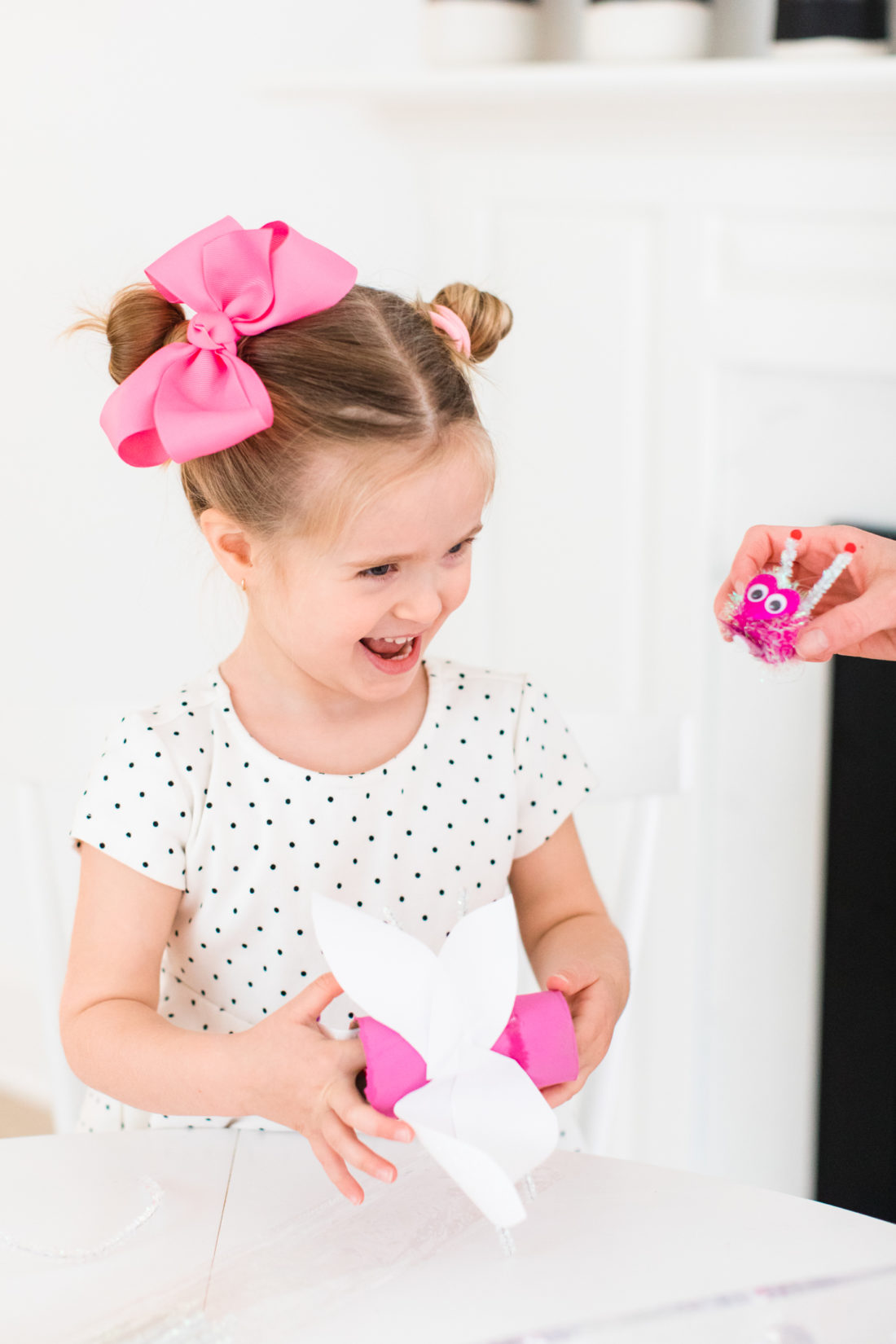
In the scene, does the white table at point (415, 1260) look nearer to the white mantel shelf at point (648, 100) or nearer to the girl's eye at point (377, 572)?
the girl's eye at point (377, 572)

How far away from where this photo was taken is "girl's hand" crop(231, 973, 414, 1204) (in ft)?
2.06

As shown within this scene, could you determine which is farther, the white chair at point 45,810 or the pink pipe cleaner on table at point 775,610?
the white chair at point 45,810

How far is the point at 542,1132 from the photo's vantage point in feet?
1.93

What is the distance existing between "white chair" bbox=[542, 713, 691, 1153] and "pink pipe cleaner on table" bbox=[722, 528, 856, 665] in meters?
0.27

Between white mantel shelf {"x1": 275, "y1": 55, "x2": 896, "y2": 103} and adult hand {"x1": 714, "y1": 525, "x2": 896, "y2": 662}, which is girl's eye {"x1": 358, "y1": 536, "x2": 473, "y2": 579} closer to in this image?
adult hand {"x1": 714, "y1": 525, "x2": 896, "y2": 662}

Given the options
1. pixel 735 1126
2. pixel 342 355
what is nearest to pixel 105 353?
pixel 342 355

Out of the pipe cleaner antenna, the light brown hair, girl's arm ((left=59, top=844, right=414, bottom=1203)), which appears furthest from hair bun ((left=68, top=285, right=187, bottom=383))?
the pipe cleaner antenna

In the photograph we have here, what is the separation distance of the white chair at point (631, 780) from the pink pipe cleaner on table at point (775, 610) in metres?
0.27

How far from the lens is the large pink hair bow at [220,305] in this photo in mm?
806

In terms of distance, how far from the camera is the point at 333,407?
824mm

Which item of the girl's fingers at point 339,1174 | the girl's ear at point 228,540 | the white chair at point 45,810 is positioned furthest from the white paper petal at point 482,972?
the white chair at point 45,810

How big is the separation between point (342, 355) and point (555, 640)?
79cm

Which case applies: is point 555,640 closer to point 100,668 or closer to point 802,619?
point 100,668

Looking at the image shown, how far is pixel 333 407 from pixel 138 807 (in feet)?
1.01
